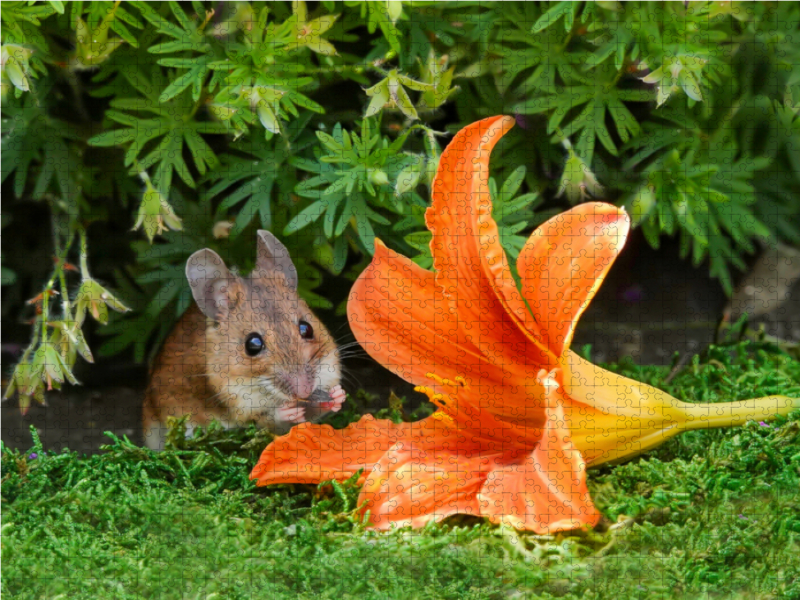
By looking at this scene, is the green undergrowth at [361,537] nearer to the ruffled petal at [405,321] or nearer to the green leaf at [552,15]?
the ruffled petal at [405,321]

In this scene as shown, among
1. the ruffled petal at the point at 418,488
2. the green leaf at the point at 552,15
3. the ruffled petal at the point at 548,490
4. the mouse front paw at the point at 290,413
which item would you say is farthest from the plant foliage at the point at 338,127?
the ruffled petal at the point at 548,490

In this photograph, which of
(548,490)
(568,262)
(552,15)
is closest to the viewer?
(548,490)

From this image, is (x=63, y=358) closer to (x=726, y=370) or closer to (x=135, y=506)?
(x=135, y=506)

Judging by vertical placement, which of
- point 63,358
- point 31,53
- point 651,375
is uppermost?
point 31,53

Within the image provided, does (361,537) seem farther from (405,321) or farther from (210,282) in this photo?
(210,282)

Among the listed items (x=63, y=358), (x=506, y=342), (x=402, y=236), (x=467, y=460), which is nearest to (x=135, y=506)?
(x=63, y=358)

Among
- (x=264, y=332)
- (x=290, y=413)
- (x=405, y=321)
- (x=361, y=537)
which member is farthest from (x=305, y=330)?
(x=361, y=537)

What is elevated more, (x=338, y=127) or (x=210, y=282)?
(x=338, y=127)
